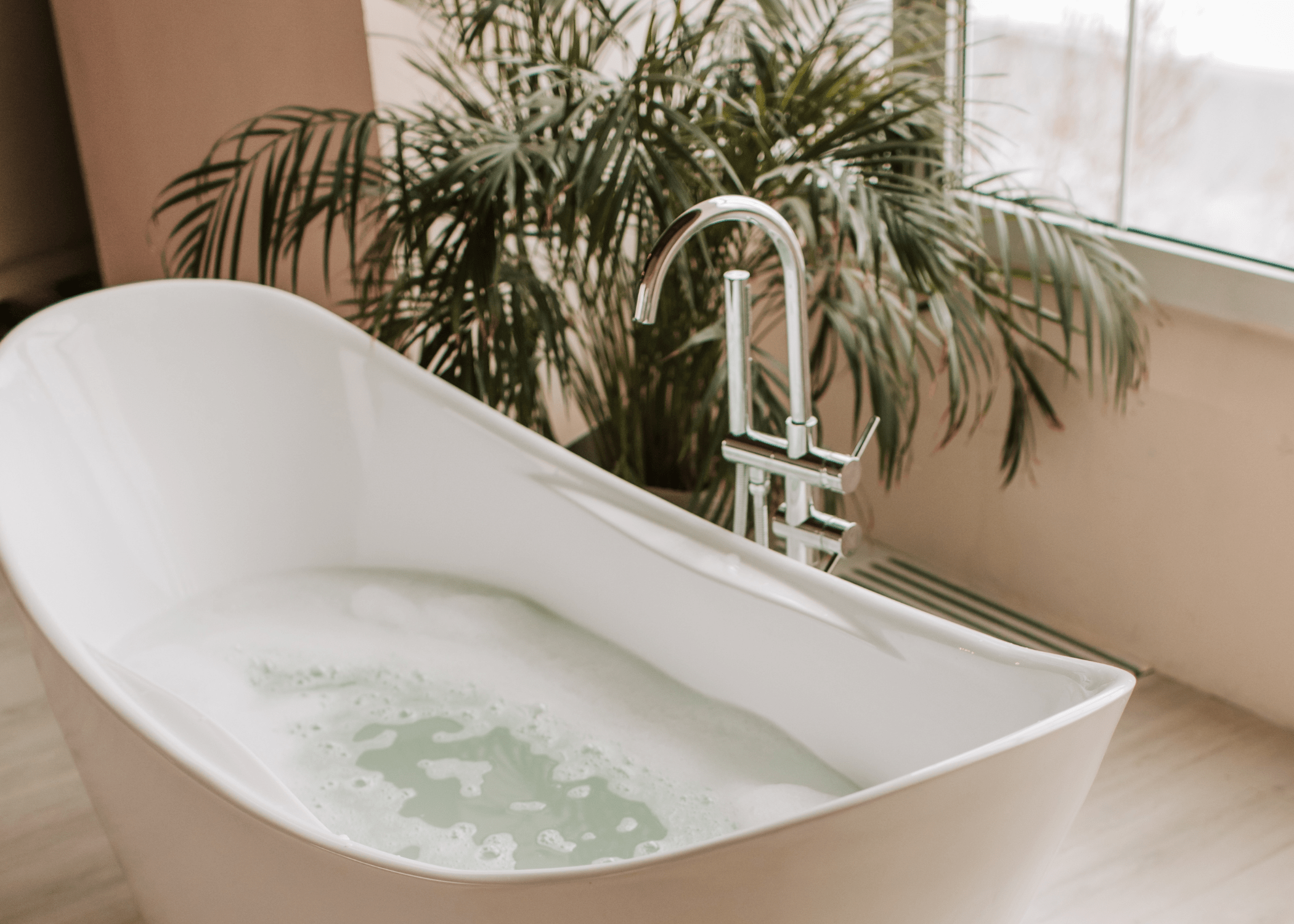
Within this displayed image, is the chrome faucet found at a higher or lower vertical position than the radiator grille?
higher

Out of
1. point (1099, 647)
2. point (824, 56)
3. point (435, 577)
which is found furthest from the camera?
point (824, 56)

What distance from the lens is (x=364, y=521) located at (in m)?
2.25

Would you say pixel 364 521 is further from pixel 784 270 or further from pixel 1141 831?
pixel 1141 831

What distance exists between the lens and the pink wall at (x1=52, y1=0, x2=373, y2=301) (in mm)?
2553

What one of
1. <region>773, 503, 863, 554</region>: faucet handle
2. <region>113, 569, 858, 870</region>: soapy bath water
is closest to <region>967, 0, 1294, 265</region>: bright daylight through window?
<region>773, 503, 863, 554</region>: faucet handle

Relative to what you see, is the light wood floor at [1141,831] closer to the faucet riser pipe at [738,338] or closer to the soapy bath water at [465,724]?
the soapy bath water at [465,724]

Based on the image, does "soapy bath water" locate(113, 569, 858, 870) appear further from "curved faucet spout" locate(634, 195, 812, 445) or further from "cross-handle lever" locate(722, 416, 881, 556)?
"curved faucet spout" locate(634, 195, 812, 445)

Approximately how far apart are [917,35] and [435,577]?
138 cm

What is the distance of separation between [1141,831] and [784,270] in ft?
3.38

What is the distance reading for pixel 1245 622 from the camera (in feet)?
6.96

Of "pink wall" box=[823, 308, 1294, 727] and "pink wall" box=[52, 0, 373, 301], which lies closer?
"pink wall" box=[823, 308, 1294, 727]

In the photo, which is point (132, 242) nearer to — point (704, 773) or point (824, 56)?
point (824, 56)

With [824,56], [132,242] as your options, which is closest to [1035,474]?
[824,56]

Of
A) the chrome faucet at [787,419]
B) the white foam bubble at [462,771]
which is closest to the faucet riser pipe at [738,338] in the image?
the chrome faucet at [787,419]
